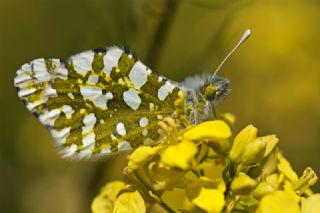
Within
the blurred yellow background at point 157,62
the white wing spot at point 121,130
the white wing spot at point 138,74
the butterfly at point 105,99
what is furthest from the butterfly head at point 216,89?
the blurred yellow background at point 157,62

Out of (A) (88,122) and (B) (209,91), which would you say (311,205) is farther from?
(A) (88,122)

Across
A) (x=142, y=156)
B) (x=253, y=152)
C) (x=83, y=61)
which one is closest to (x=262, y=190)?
(x=253, y=152)

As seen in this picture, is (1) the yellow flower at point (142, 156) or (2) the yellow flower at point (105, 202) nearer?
(1) the yellow flower at point (142, 156)

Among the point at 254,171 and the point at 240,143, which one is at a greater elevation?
the point at 240,143

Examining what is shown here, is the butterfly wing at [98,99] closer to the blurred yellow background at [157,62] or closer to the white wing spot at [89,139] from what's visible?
the white wing spot at [89,139]

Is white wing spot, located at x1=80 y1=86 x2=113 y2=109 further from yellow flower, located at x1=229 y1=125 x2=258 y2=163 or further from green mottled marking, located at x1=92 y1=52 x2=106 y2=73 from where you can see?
yellow flower, located at x1=229 y1=125 x2=258 y2=163

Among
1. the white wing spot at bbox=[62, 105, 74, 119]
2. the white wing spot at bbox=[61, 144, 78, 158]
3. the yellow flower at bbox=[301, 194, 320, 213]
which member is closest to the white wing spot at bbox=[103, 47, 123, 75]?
the white wing spot at bbox=[62, 105, 74, 119]
